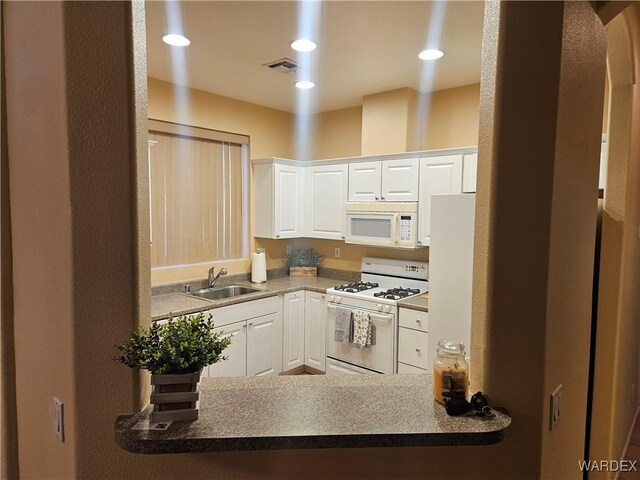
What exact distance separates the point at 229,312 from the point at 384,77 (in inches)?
93.9

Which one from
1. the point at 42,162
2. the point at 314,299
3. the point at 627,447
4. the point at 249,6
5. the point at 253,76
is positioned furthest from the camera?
the point at 314,299

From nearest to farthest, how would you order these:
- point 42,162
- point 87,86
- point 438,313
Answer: point 87,86 < point 42,162 < point 438,313

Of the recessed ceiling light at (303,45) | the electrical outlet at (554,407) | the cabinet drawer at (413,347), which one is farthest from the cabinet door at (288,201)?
the electrical outlet at (554,407)

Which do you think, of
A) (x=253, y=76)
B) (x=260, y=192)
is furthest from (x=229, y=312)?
(x=253, y=76)

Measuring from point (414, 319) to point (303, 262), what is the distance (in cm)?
182

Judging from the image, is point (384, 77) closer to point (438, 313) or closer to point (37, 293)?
point (438, 313)

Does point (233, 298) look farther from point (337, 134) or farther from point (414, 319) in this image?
point (337, 134)

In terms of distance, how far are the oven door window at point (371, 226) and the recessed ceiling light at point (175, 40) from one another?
2131 millimetres

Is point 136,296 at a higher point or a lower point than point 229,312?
higher

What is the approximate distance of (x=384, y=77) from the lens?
11.7ft

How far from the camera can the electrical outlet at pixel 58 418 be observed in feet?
4.16

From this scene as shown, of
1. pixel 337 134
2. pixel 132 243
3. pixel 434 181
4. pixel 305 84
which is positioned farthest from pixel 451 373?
pixel 337 134

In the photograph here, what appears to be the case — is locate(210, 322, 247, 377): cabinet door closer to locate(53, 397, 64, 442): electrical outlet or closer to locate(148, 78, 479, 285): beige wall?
locate(148, 78, 479, 285): beige wall

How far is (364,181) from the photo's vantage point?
Result: 4.10 metres
